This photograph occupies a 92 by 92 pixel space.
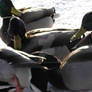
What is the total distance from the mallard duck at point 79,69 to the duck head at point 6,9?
252cm

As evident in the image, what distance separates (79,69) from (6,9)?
9.15 feet

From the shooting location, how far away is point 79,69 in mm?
3150

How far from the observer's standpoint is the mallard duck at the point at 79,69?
10.3ft

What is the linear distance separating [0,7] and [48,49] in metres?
1.86

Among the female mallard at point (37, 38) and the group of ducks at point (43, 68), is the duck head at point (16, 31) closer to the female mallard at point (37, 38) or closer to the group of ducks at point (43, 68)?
the female mallard at point (37, 38)

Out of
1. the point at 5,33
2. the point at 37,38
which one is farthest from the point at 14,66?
the point at 5,33

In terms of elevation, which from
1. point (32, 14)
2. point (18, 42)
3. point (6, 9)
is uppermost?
point (6, 9)

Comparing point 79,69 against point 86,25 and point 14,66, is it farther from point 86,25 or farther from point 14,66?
point 86,25

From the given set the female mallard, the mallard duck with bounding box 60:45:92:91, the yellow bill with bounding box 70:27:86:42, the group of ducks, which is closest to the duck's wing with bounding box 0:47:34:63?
the group of ducks

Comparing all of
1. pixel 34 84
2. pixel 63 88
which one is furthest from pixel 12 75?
pixel 63 88

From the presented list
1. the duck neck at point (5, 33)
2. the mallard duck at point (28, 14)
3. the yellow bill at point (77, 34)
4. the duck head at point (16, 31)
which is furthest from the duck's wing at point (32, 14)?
the yellow bill at point (77, 34)

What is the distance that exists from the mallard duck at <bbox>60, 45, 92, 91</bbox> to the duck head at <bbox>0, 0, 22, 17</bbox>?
2523mm

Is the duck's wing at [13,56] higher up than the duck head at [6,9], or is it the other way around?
the duck head at [6,9]

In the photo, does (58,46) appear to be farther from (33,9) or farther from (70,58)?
(33,9)
